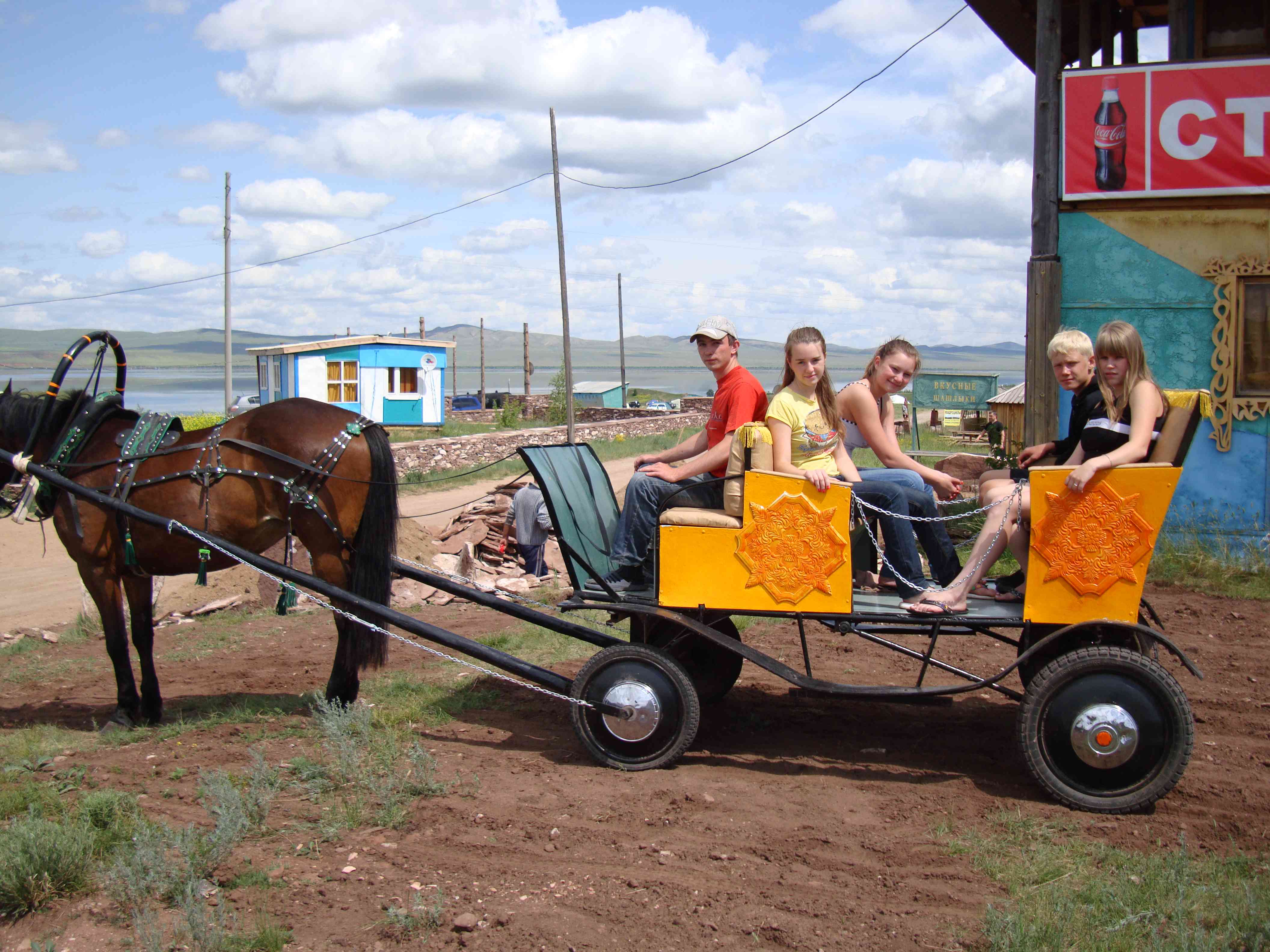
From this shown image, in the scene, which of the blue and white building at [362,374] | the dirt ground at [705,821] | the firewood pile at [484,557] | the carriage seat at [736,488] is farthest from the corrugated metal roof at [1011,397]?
the carriage seat at [736,488]

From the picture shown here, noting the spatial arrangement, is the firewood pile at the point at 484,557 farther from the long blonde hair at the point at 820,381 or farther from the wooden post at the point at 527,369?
the wooden post at the point at 527,369

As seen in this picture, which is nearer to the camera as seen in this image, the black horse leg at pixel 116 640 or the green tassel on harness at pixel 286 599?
the black horse leg at pixel 116 640

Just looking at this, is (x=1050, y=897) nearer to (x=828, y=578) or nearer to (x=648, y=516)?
(x=828, y=578)

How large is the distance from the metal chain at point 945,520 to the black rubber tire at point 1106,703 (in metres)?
0.54

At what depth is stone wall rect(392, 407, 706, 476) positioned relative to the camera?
2247 centimetres

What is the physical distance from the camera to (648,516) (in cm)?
492

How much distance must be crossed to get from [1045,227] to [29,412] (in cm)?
844

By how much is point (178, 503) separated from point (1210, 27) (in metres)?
10.3

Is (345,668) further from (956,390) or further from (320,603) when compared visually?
(956,390)

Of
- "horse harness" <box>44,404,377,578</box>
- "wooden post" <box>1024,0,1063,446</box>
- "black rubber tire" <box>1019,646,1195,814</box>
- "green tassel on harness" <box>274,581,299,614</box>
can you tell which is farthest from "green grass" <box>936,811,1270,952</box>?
"wooden post" <box>1024,0,1063,446</box>

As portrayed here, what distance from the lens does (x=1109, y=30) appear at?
10266 millimetres

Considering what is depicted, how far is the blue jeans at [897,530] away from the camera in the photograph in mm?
4715

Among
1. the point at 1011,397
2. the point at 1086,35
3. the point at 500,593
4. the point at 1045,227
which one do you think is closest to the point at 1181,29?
the point at 1086,35

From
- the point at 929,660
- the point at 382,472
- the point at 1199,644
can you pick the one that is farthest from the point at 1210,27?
the point at 382,472
